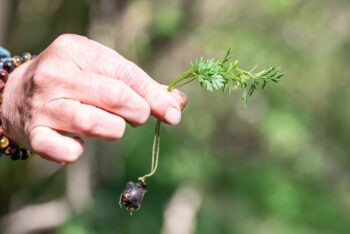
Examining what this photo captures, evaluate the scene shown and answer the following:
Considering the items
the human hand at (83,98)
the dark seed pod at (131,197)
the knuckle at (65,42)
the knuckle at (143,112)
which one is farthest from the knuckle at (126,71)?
the dark seed pod at (131,197)

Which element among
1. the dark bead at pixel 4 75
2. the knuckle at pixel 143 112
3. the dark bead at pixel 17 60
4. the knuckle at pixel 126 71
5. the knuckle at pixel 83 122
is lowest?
the knuckle at pixel 83 122

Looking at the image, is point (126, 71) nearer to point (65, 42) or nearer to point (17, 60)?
point (65, 42)

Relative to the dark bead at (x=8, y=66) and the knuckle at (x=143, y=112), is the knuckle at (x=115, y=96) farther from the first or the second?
the dark bead at (x=8, y=66)

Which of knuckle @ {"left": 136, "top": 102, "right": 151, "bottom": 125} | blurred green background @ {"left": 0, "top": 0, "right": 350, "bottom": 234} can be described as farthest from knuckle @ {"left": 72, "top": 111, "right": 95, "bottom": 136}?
blurred green background @ {"left": 0, "top": 0, "right": 350, "bottom": 234}

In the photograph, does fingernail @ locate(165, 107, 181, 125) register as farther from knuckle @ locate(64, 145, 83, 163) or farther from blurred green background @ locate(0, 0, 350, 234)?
blurred green background @ locate(0, 0, 350, 234)

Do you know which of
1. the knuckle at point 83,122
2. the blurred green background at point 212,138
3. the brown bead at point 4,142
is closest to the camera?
the knuckle at point 83,122

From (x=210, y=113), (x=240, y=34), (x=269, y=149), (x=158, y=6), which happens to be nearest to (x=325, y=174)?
(x=269, y=149)
